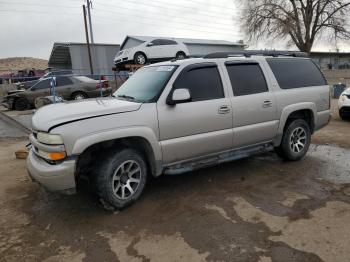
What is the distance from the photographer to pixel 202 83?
4801 millimetres

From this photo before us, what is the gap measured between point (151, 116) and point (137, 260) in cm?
174

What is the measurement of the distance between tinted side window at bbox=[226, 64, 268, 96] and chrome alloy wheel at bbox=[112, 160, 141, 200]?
6.18 ft

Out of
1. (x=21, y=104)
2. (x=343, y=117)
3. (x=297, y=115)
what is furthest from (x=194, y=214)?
(x=21, y=104)

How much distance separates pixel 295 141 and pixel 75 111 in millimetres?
3887

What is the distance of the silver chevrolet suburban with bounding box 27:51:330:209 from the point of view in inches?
151

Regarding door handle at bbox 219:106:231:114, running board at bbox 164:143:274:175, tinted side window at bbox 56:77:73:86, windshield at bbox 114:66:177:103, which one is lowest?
running board at bbox 164:143:274:175

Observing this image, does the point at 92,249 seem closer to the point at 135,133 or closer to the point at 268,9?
the point at 135,133

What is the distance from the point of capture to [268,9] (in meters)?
36.9

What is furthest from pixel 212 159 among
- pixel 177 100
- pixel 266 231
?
pixel 266 231

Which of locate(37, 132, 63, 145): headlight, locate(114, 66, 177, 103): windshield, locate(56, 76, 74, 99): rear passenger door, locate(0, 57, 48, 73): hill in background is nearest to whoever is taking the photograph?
locate(37, 132, 63, 145): headlight

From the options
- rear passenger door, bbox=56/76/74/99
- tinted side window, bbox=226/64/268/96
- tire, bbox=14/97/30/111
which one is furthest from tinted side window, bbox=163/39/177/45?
tinted side window, bbox=226/64/268/96

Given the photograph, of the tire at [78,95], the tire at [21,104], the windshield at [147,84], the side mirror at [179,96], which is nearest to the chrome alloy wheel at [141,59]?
the tire at [78,95]

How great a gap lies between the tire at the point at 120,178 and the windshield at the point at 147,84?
79 centimetres

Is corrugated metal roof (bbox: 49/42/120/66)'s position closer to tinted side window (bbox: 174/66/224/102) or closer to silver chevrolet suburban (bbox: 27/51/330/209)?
silver chevrolet suburban (bbox: 27/51/330/209)
